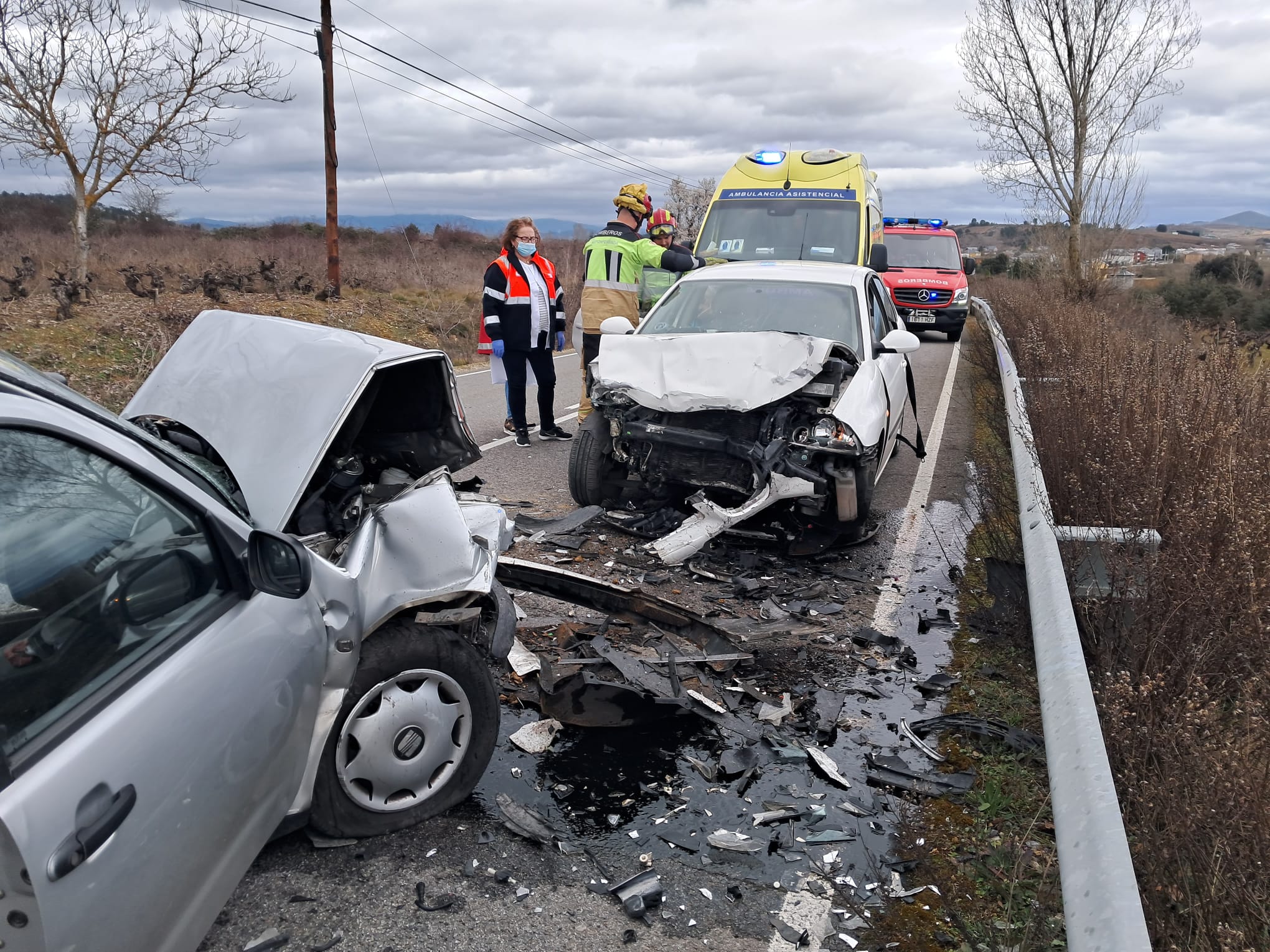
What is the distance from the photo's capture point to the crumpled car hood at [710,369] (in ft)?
18.7

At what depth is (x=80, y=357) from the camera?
44.1ft

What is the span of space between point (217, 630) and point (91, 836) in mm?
623

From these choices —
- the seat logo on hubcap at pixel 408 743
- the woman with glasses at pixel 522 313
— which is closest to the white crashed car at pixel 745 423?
the woman with glasses at pixel 522 313

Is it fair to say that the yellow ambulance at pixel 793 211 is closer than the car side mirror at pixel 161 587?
No

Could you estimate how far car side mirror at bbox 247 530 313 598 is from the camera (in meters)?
2.33

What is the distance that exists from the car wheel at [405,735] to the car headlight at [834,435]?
3.04 metres

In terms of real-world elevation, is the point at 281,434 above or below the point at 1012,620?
above

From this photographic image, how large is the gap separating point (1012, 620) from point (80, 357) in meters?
13.2

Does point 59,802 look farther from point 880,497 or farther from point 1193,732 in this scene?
point 880,497

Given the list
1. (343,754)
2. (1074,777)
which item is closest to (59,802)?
(343,754)

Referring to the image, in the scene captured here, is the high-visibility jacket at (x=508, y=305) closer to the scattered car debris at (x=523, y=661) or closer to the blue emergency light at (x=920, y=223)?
the scattered car debris at (x=523, y=661)

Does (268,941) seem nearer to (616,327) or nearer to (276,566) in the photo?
(276,566)

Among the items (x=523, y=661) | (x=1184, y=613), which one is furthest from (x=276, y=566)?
(x=1184, y=613)

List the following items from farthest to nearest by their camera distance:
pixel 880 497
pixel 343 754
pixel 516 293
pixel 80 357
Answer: pixel 80 357 → pixel 516 293 → pixel 880 497 → pixel 343 754
